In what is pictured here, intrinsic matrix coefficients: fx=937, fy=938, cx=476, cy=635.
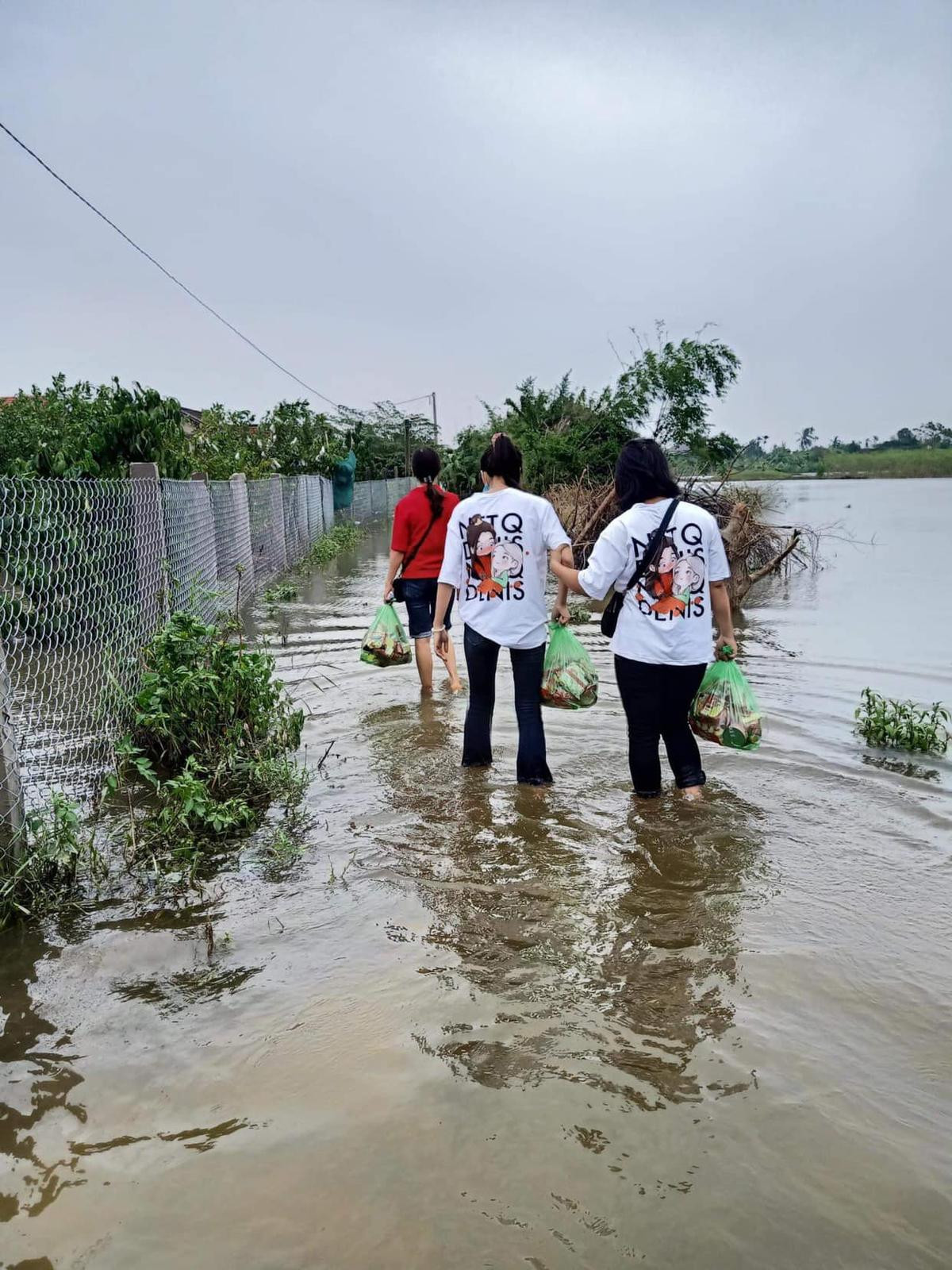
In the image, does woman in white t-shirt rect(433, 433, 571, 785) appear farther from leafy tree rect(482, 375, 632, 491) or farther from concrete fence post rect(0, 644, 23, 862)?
leafy tree rect(482, 375, 632, 491)

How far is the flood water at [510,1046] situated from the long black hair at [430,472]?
2.24 meters

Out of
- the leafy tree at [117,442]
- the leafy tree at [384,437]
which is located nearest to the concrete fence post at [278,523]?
the leafy tree at [117,442]

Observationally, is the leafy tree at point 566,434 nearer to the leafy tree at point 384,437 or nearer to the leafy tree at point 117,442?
the leafy tree at point 117,442

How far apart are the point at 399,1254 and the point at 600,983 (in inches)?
46.3

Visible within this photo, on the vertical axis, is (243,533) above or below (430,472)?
below

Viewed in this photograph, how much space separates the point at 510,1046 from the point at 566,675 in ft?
8.24

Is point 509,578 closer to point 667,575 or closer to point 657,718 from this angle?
point 667,575

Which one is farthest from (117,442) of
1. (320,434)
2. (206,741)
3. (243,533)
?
(320,434)

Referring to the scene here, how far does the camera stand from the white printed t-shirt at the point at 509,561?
15.0ft

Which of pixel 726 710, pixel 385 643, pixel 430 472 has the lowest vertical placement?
pixel 726 710

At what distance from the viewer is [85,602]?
543 cm

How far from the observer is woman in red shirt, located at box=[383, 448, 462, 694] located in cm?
629

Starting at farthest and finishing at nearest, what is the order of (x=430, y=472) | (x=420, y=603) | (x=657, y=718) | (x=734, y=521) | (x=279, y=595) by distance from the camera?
(x=734, y=521) < (x=279, y=595) < (x=420, y=603) < (x=430, y=472) < (x=657, y=718)

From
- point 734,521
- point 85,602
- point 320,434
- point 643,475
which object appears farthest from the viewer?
point 320,434
